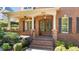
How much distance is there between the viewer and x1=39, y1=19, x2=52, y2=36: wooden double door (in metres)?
7.10

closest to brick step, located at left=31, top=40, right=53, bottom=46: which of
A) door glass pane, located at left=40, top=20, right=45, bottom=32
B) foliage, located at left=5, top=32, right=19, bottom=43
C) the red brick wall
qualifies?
the red brick wall

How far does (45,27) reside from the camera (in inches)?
287

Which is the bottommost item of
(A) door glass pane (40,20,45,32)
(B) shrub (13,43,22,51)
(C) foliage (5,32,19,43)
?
(B) shrub (13,43,22,51)

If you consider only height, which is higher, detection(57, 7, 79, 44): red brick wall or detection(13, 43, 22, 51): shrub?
detection(57, 7, 79, 44): red brick wall

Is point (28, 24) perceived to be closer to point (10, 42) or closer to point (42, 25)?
point (42, 25)

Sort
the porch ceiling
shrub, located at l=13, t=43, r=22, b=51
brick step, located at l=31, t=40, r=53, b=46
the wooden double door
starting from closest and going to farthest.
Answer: shrub, located at l=13, t=43, r=22, b=51 → the porch ceiling → brick step, located at l=31, t=40, r=53, b=46 → the wooden double door

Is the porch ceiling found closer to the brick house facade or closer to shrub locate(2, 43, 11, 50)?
the brick house facade

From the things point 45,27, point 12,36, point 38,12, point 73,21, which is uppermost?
point 38,12

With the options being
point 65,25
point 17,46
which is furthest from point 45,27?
point 17,46

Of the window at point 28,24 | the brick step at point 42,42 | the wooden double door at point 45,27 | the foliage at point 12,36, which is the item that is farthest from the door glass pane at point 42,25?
the foliage at point 12,36

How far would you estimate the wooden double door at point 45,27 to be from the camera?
7100 millimetres
